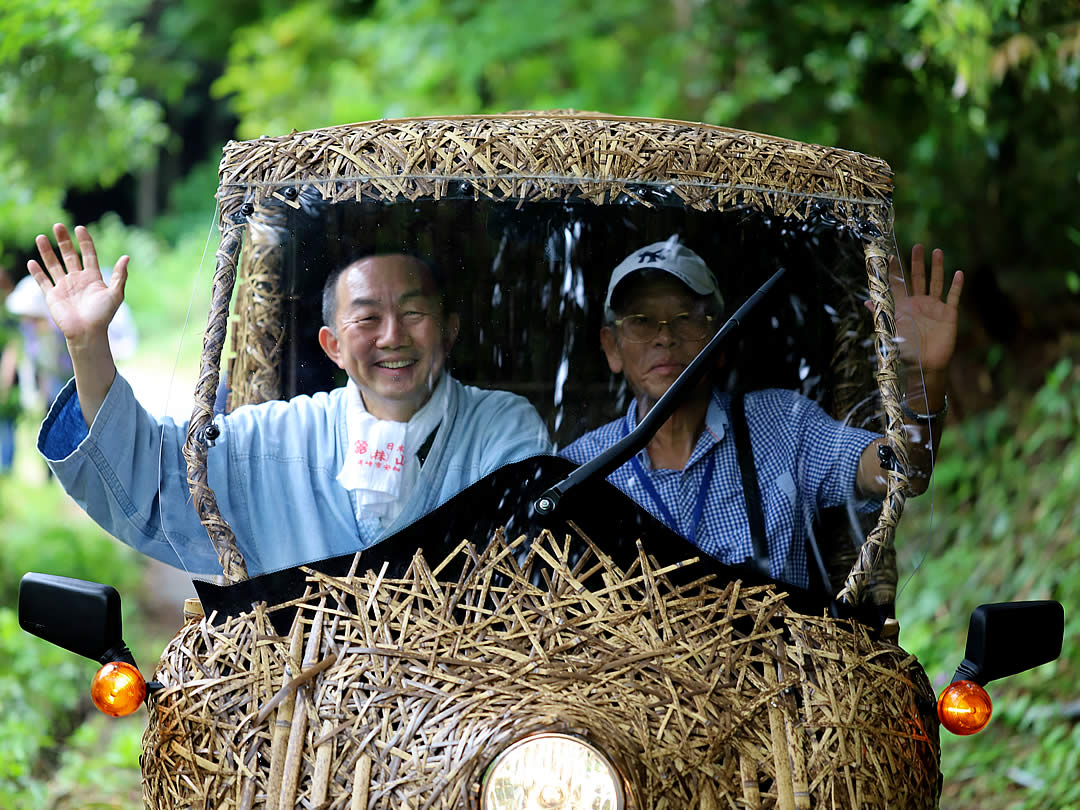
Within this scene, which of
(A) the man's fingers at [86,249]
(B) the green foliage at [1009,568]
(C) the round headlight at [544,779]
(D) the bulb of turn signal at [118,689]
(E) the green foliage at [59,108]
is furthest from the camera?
(E) the green foliage at [59,108]

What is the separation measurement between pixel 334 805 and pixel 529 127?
1.42 m

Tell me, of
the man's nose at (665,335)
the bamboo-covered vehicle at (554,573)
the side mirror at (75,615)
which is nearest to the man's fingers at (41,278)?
the bamboo-covered vehicle at (554,573)

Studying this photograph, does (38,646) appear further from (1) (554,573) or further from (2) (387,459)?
(1) (554,573)

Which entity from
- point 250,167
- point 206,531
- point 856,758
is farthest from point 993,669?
point 250,167

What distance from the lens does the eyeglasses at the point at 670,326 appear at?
2.47 m

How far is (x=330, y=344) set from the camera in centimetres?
248

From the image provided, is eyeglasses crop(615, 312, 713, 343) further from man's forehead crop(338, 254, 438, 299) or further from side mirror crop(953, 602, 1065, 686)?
side mirror crop(953, 602, 1065, 686)

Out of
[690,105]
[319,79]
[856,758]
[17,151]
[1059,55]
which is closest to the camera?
[856,758]

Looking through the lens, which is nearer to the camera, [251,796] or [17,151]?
[251,796]

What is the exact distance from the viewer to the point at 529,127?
2529 millimetres

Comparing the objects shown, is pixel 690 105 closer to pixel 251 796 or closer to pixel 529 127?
pixel 529 127

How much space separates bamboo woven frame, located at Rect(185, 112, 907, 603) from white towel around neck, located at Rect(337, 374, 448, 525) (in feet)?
0.97

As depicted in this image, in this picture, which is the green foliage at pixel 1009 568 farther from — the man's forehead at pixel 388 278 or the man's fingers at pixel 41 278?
the man's fingers at pixel 41 278

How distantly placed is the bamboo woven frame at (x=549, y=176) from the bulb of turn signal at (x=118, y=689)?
286 millimetres
